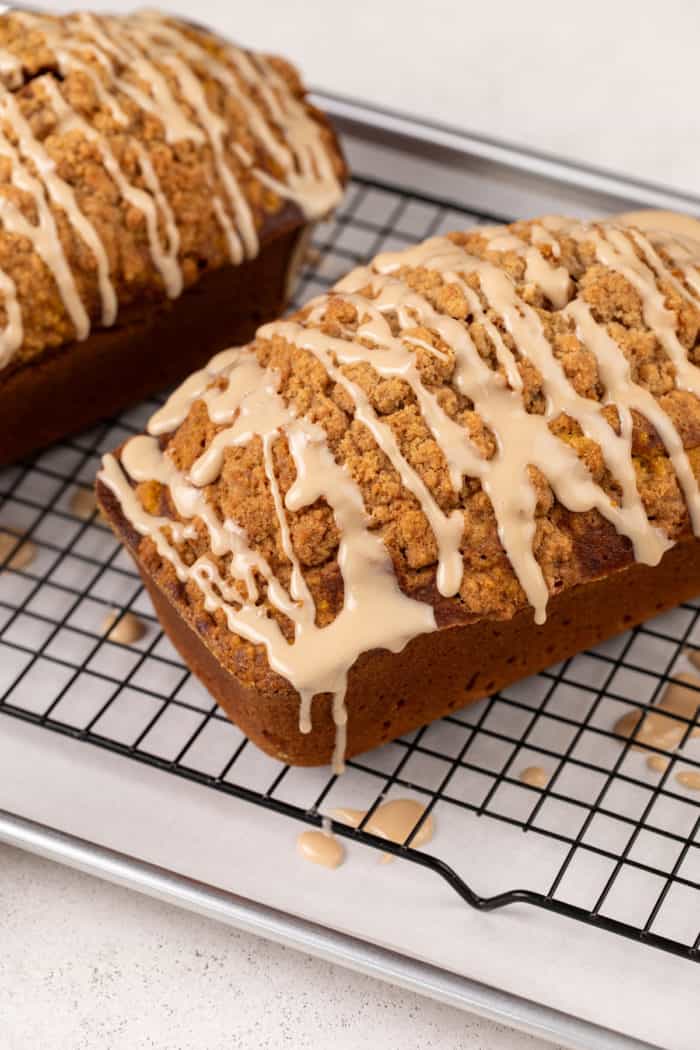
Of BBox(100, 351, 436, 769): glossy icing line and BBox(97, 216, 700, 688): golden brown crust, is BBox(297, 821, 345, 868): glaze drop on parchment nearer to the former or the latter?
BBox(100, 351, 436, 769): glossy icing line

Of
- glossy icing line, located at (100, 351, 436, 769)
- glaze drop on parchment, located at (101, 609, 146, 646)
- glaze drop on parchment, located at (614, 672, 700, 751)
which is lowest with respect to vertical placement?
glaze drop on parchment, located at (614, 672, 700, 751)

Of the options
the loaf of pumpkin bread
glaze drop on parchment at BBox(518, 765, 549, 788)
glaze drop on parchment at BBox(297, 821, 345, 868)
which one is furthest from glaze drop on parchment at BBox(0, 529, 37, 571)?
glaze drop on parchment at BBox(518, 765, 549, 788)

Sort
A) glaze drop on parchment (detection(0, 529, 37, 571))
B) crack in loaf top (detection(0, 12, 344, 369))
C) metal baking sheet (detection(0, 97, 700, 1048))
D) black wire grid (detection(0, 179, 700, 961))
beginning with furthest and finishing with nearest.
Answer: glaze drop on parchment (detection(0, 529, 37, 571)) → crack in loaf top (detection(0, 12, 344, 369)) → black wire grid (detection(0, 179, 700, 961)) → metal baking sheet (detection(0, 97, 700, 1048))

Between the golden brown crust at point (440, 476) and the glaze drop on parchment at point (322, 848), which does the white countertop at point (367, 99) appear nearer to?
the glaze drop on parchment at point (322, 848)

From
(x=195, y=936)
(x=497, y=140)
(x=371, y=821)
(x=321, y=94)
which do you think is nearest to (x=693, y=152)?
(x=497, y=140)

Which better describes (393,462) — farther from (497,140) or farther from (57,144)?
(497,140)

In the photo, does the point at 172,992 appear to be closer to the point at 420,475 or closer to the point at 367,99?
the point at 420,475
